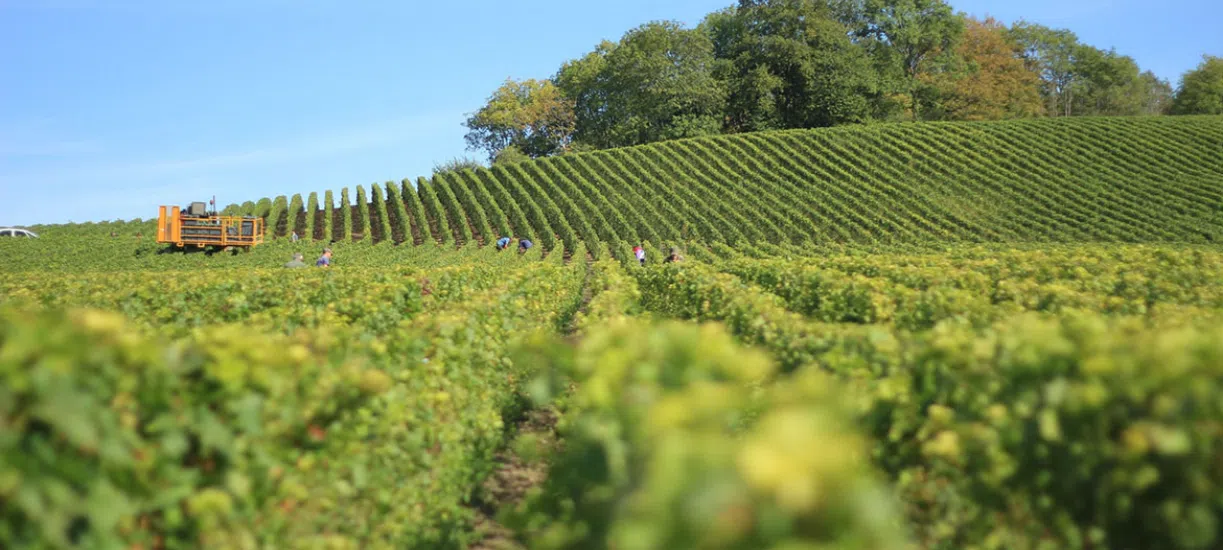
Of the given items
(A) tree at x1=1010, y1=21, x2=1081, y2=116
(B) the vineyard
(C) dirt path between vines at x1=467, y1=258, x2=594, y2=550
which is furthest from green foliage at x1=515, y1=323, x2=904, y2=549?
(A) tree at x1=1010, y1=21, x2=1081, y2=116

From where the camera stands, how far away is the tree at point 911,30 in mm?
75375

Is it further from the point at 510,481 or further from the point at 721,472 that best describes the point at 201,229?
the point at 721,472

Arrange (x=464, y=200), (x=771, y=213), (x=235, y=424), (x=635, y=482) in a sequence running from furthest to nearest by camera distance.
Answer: (x=464, y=200) < (x=771, y=213) < (x=235, y=424) < (x=635, y=482)

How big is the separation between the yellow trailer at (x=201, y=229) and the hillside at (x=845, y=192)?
39.2ft

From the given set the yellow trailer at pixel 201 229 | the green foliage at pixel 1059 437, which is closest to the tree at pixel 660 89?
the yellow trailer at pixel 201 229

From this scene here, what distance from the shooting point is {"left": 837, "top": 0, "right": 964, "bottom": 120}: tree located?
247ft

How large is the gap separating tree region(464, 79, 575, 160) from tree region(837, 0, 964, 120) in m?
28.2

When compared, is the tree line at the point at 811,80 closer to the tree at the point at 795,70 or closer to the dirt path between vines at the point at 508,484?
the tree at the point at 795,70

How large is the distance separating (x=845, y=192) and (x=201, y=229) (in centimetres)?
3090

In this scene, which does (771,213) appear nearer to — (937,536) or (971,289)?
(971,289)

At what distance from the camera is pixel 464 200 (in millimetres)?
53625

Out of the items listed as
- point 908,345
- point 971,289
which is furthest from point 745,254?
point 908,345

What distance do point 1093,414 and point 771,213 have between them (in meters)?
41.9

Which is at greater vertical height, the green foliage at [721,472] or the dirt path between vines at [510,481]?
the green foliage at [721,472]
